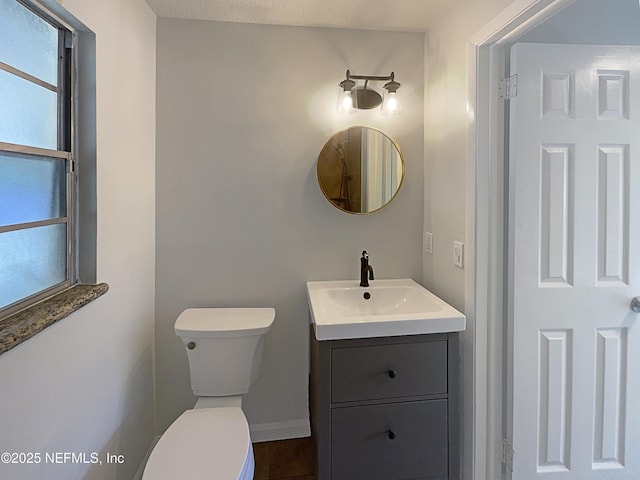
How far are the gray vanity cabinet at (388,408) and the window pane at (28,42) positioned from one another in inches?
Result: 53.1

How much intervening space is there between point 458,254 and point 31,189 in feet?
5.40

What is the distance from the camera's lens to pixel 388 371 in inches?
57.6

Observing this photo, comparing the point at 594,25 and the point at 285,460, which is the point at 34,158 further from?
the point at 594,25

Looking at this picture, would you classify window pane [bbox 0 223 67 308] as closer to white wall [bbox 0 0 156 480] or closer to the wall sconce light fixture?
white wall [bbox 0 0 156 480]

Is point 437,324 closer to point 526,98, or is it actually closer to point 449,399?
point 449,399

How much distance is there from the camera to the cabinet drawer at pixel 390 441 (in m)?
1.44

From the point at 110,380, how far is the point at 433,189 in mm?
1786

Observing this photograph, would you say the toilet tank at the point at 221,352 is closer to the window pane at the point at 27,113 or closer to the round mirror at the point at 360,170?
the round mirror at the point at 360,170

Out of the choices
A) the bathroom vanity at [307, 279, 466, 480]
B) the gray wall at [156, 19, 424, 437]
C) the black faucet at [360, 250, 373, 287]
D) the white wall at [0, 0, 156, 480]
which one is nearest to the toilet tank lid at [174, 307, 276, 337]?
the gray wall at [156, 19, 424, 437]

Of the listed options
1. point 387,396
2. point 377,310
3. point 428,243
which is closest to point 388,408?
point 387,396

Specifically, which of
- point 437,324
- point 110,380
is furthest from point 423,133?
point 110,380

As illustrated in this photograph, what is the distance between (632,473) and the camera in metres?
1.48

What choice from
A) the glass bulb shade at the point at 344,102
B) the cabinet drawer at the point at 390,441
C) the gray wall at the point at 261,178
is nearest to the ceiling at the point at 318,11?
the gray wall at the point at 261,178

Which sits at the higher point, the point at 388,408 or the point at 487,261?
the point at 487,261
